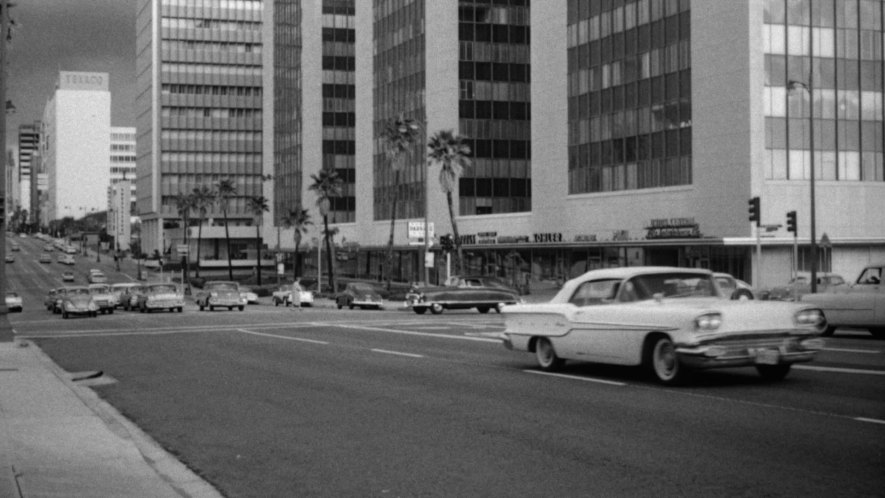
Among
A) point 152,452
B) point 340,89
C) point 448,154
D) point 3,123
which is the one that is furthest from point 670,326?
point 340,89

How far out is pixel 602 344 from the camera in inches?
557

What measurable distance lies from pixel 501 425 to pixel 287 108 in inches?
4740

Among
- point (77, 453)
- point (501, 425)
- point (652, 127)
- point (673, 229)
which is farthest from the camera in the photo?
point (652, 127)

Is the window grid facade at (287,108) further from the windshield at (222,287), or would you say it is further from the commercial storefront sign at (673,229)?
the commercial storefront sign at (673,229)

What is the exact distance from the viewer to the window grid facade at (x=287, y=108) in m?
124

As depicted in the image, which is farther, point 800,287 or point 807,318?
point 800,287

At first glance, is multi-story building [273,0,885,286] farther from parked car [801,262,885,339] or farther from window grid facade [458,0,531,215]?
parked car [801,262,885,339]

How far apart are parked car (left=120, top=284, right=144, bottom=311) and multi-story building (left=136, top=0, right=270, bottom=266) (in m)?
95.9

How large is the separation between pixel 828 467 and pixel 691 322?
475cm

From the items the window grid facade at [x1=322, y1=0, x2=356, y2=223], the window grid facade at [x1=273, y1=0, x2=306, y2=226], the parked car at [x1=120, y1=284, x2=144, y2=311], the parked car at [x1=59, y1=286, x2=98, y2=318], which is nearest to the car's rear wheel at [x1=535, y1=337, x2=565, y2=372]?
the parked car at [x1=59, y1=286, x2=98, y2=318]

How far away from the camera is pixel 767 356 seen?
12.8 meters

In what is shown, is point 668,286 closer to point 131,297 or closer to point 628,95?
point 131,297

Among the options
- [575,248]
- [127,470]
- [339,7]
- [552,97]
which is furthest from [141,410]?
[339,7]

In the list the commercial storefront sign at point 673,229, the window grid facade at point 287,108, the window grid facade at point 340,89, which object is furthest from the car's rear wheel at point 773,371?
the window grid facade at point 287,108
